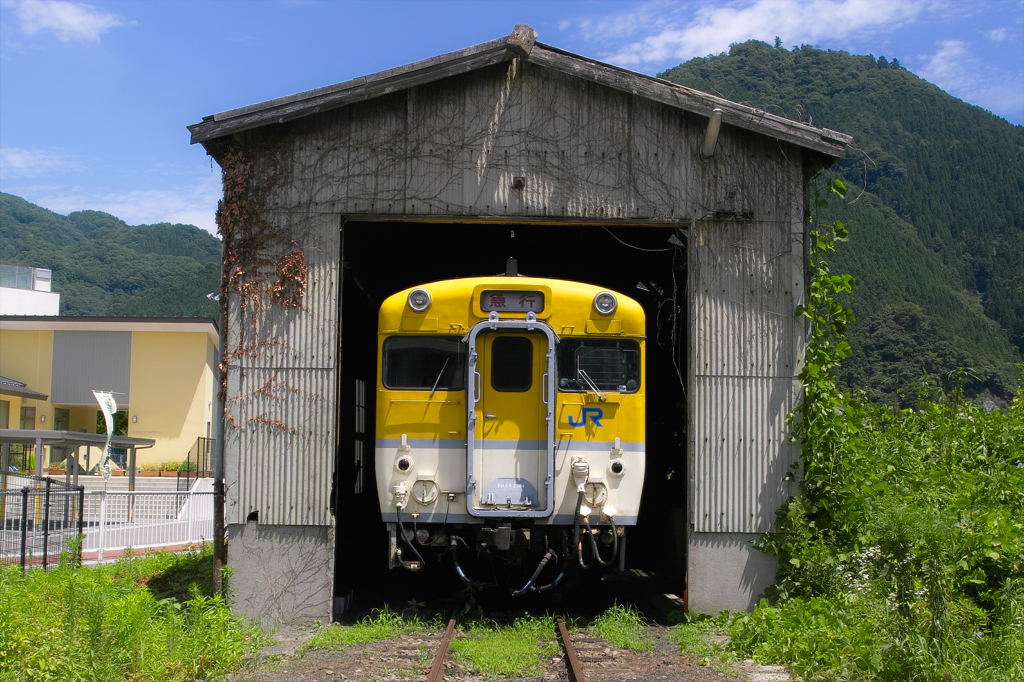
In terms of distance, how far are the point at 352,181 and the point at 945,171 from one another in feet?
A: 252

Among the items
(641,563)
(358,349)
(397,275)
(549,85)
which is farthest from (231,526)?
(641,563)

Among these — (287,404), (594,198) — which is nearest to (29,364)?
(287,404)

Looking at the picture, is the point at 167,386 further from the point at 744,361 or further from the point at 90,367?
Result: the point at 744,361

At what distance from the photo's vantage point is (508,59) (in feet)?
31.8

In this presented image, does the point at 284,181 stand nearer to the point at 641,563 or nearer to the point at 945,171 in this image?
the point at 641,563

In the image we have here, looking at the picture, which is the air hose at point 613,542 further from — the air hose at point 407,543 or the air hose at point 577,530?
the air hose at point 407,543

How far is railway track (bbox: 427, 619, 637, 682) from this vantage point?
7566mm

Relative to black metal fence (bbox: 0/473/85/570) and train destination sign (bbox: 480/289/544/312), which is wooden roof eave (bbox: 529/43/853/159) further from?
black metal fence (bbox: 0/473/85/570)

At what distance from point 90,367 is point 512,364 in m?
30.8

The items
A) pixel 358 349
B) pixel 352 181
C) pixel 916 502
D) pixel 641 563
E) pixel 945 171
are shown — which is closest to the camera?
pixel 916 502

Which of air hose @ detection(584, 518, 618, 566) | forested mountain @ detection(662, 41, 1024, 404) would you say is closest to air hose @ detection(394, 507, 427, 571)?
air hose @ detection(584, 518, 618, 566)

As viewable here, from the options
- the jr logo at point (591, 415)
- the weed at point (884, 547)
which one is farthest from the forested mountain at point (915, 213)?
the jr logo at point (591, 415)

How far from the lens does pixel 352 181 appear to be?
32.4 ft

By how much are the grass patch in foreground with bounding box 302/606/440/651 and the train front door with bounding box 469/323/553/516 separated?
1532 millimetres
